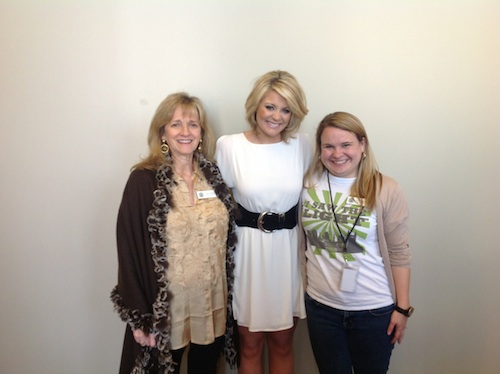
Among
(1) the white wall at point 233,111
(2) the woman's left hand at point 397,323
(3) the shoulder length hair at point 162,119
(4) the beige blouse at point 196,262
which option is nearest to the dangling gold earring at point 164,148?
(3) the shoulder length hair at point 162,119

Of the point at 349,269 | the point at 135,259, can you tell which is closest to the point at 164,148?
the point at 135,259

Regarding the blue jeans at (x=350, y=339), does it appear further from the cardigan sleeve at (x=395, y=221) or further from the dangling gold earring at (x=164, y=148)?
the dangling gold earring at (x=164, y=148)

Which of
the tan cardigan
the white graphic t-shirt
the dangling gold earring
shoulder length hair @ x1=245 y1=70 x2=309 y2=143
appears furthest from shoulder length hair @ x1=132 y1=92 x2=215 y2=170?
the tan cardigan

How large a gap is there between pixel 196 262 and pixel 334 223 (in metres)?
0.62

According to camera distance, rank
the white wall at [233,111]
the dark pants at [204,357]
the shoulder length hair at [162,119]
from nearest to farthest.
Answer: the shoulder length hair at [162,119] < the dark pants at [204,357] < the white wall at [233,111]

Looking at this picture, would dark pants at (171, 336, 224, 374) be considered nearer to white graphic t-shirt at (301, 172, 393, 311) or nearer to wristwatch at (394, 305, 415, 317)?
white graphic t-shirt at (301, 172, 393, 311)

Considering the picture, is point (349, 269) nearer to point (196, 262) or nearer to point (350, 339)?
point (350, 339)

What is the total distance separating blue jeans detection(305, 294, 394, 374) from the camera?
143 centimetres

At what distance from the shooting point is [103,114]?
184cm

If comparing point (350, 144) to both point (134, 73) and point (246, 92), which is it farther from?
point (134, 73)

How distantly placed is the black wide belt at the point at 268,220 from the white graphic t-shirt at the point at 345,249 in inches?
5.6

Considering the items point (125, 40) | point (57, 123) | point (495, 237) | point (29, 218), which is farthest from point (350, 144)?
point (29, 218)

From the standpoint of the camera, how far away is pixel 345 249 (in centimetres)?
144

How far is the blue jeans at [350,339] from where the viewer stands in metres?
1.43
